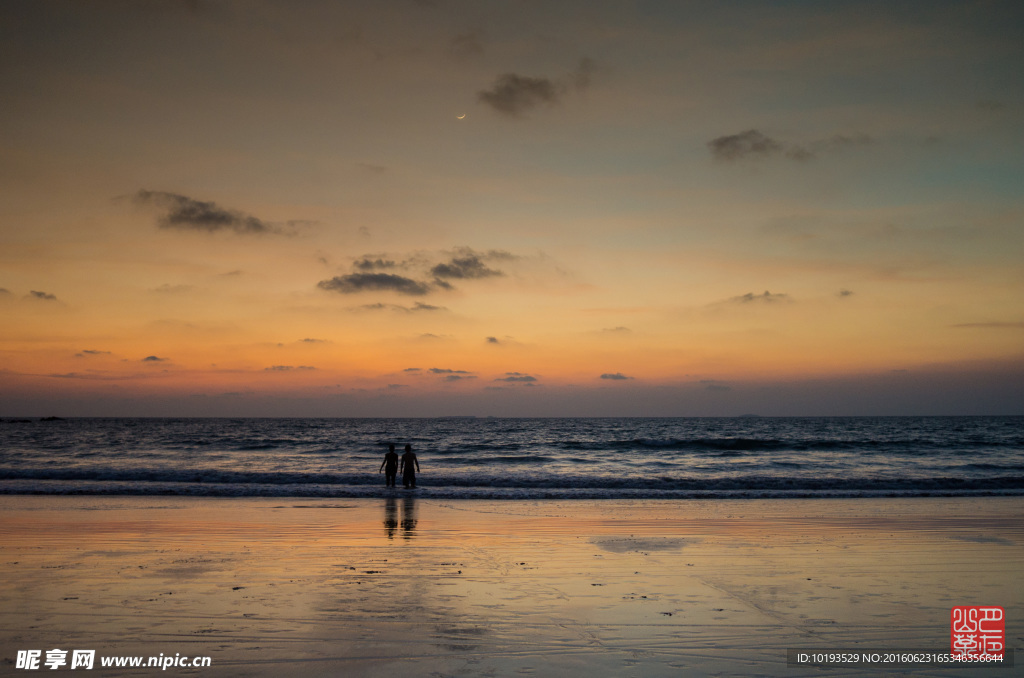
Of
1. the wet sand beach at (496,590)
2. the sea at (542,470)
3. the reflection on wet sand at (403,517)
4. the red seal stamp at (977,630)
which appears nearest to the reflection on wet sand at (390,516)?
the reflection on wet sand at (403,517)

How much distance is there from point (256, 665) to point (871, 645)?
6.35 m

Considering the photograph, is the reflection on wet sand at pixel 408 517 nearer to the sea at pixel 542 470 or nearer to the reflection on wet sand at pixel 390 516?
the reflection on wet sand at pixel 390 516

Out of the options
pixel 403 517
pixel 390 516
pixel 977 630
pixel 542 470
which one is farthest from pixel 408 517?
pixel 542 470

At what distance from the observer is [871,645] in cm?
645

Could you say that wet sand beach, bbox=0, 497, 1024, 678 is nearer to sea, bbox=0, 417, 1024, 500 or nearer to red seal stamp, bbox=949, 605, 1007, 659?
red seal stamp, bbox=949, 605, 1007, 659

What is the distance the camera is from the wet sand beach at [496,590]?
6.11 m

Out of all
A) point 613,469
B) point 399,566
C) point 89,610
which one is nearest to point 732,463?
point 613,469

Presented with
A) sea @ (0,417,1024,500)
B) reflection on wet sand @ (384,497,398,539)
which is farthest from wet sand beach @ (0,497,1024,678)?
sea @ (0,417,1024,500)

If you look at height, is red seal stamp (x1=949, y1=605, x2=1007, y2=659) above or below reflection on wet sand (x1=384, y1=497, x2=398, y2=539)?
above

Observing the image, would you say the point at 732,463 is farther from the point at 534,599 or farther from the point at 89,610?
the point at 89,610

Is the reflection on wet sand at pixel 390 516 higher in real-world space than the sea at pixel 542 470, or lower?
higher

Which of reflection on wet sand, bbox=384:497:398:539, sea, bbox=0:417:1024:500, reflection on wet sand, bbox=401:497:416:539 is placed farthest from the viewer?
sea, bbox=0:417:1024:500

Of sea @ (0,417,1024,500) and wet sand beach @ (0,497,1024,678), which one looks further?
sea @ (0,417,1024,500)

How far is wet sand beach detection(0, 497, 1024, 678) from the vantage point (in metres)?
6.11
